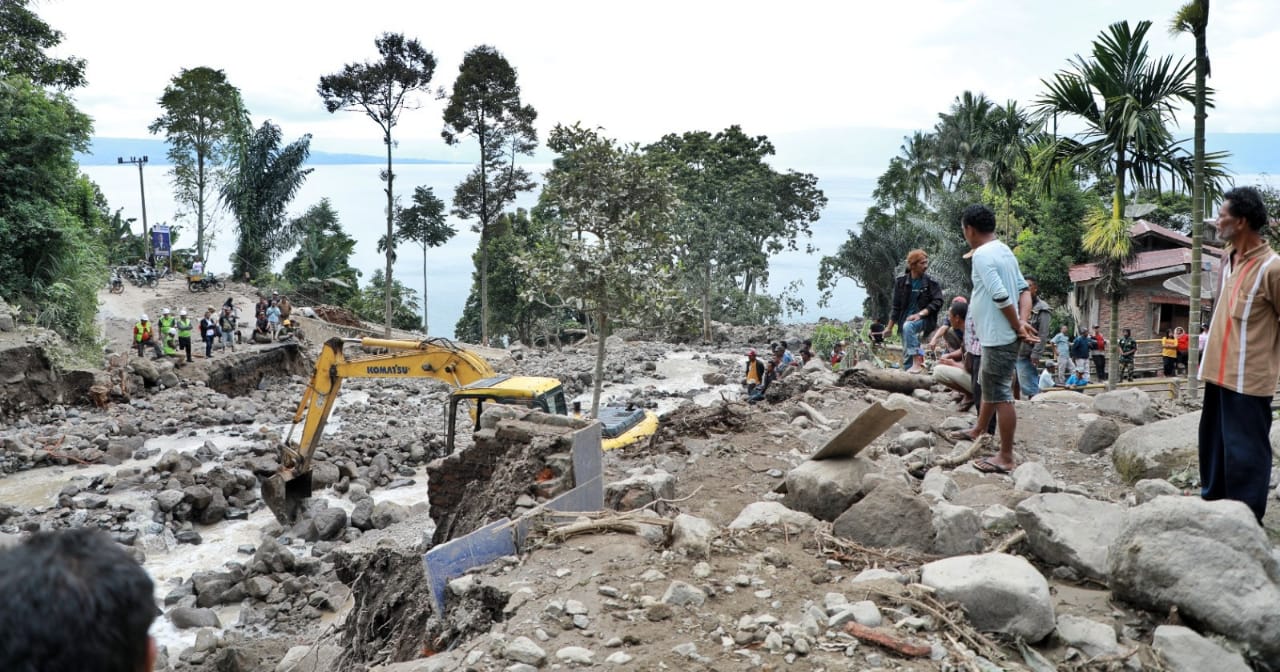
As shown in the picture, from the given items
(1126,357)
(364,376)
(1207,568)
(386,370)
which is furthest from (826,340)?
(1207,568)

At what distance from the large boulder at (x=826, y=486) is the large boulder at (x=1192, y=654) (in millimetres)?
1939

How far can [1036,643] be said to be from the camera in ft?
11.6

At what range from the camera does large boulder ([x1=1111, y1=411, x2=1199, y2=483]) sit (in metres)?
5.66

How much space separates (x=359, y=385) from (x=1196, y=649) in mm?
24161

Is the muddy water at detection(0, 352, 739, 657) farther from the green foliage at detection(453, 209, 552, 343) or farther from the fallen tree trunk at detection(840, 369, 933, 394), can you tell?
the green foliage at detection(453, 209, 552, 343)

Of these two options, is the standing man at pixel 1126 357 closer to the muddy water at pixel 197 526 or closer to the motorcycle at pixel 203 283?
the muddy water at pixel 197 526

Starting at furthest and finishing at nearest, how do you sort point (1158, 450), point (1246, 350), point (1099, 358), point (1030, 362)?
point (1099, 358) < point (1030, 362) < point (1158, 450) < point (1246, 350)

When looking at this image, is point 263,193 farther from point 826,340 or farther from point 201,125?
point 826,340

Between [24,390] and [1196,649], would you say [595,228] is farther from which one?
[24,390]

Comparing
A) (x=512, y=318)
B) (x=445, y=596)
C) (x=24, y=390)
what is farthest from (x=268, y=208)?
(x=445, y=596)

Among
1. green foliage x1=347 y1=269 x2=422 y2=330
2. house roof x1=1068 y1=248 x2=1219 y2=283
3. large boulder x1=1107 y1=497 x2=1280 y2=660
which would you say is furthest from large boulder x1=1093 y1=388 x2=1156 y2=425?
green foliage x1=347 y1=269 x2=422 y2=330

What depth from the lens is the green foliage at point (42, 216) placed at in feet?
70.6

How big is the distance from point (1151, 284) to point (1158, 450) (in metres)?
21.1

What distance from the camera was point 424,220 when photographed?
4069cm
